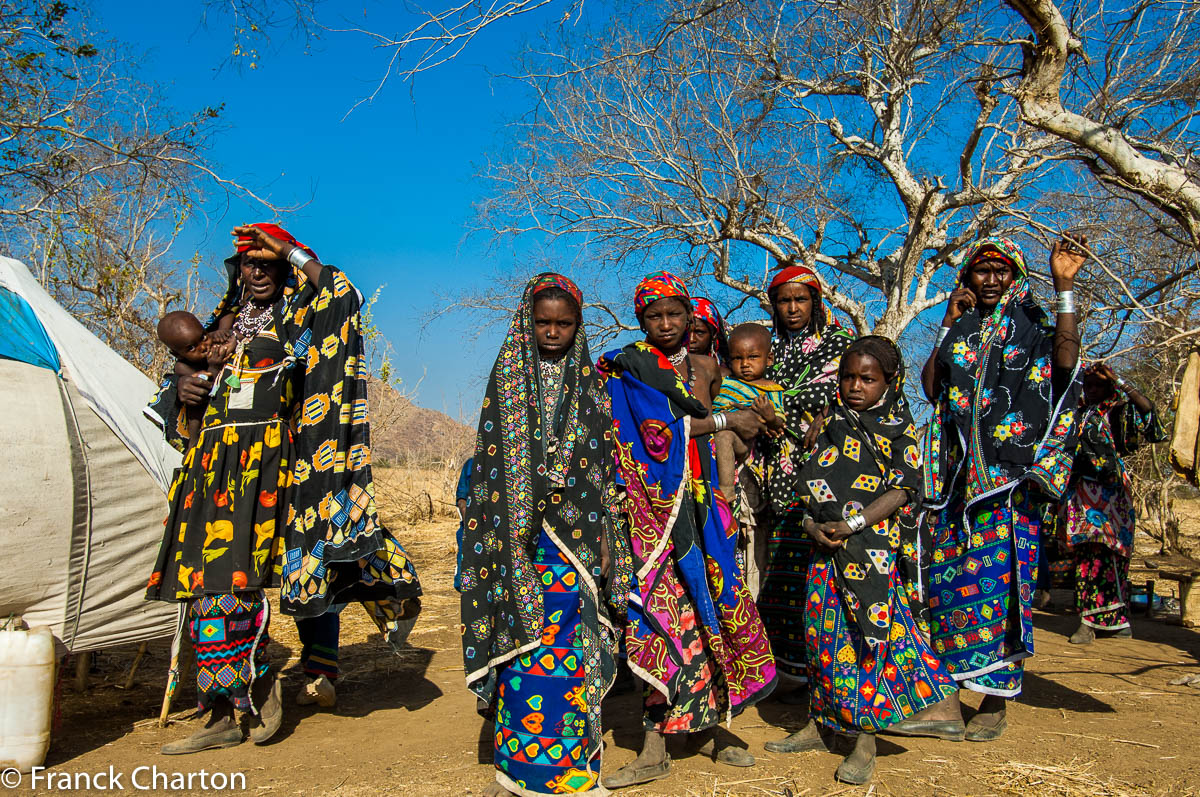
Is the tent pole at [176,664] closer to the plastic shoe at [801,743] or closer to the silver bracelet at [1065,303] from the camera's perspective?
the plastic shoe at [801,743]

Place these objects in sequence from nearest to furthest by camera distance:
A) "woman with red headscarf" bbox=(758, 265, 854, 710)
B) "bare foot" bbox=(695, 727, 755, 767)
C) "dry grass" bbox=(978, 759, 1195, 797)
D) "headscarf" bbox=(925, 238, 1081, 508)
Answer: "dry grass" bbox=(978, 759, 1195, 797)
"bare foot" bbox=(695, 727, 755, 767)
"headscarf" bbox=(925, 238, 1081, 508)
"woman with red headscarf" bbox=(758, 265, 854, 710)

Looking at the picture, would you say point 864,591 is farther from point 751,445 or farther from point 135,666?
point 135,666

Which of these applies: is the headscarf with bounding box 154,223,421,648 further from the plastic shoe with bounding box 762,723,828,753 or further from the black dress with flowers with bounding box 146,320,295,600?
the plastic shoe with bounding box 762,723,828,753

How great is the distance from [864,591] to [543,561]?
1.37 meters

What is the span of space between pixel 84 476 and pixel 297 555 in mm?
1254

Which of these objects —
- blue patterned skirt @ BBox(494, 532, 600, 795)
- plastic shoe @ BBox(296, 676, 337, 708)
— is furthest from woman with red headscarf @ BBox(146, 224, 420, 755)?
blue patterned skirt @ BBox(494, 532, 600, 795)

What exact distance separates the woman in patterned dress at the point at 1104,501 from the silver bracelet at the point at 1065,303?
111 inches

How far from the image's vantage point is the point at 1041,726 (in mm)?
4340

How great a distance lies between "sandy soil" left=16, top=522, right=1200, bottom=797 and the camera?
140 inches

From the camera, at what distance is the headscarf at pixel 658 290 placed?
3900 millimetres

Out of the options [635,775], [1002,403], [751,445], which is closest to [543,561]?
[635,775]

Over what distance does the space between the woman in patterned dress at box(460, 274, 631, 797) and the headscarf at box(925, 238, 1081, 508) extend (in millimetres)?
1895

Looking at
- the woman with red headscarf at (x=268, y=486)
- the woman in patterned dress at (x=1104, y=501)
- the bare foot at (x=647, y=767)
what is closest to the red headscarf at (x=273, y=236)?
the woman with red headscarf at (x=268, y=486)

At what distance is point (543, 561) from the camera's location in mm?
3412
